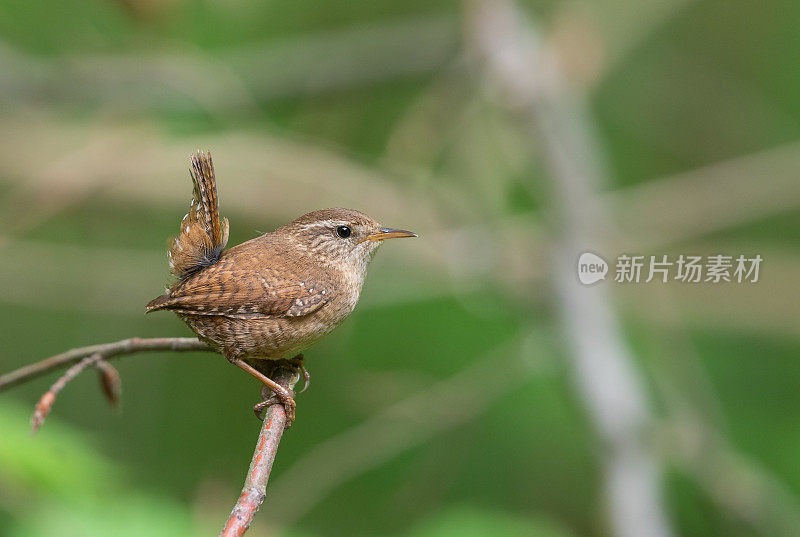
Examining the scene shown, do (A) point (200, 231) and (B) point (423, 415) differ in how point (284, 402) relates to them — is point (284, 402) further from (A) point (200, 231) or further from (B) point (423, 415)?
(B) point (423, 415)

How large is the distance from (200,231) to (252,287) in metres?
0.21

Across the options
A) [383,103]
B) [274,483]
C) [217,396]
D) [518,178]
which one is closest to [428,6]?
[383,103]

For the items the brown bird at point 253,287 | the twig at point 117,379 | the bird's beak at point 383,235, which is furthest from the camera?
the bird's beak at point 383,235

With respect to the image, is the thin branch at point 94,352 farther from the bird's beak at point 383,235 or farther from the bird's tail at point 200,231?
the bird's beak at point 383,235

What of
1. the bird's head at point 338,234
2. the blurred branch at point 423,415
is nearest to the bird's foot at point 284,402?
the bird's head at point 338,234

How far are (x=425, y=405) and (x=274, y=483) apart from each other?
2.60 feet

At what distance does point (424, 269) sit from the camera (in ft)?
15.6

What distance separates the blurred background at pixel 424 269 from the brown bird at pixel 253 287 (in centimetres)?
126

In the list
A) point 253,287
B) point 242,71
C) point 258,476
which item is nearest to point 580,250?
point 253,287

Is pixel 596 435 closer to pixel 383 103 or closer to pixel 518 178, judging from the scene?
pixel 518 178

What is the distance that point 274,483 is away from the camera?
413cm

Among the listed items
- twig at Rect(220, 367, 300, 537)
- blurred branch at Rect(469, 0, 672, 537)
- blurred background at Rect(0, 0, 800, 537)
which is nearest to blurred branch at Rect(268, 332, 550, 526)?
blurred background at Rect(0, 0, 800, 537)

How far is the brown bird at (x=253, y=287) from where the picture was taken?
239 cm

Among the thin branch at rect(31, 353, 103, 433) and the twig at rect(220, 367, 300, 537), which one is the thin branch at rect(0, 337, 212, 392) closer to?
the thin branch at rect(31, 353, 103, 433)
